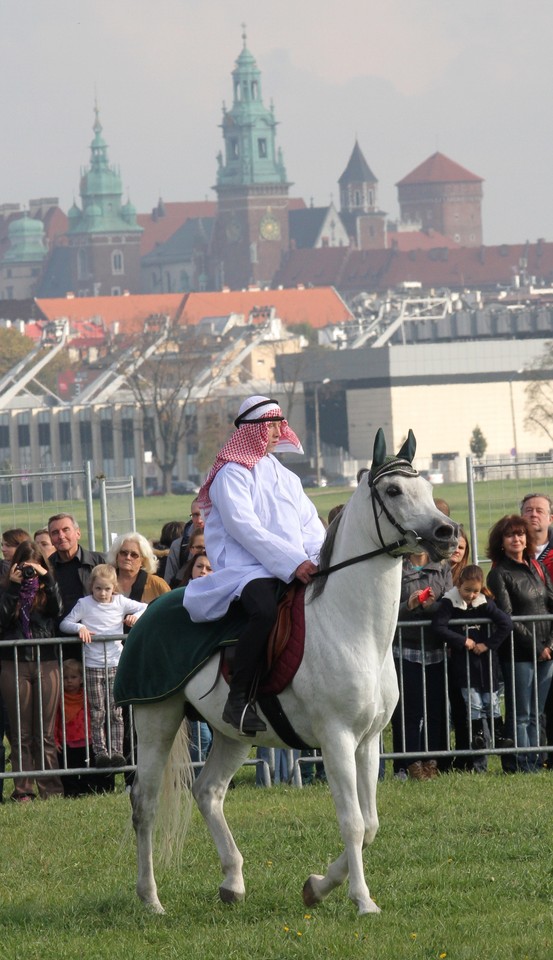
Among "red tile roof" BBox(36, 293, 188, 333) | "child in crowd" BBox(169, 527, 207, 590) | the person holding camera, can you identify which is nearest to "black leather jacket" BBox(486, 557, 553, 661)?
"child in crowd" BBox(169, 527, 207, 590)

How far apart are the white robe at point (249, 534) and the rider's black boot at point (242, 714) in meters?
0.40

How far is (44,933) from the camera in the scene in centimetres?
731

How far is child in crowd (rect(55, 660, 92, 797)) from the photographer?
10.8 meters

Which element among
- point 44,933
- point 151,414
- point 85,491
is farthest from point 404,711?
point 151,414

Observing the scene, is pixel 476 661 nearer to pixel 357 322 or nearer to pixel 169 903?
pixel 169 903

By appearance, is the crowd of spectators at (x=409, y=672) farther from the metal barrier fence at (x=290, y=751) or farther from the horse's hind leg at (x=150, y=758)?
the horse's hind leg at (x=150, y=758)

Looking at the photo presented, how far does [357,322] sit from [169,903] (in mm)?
141162

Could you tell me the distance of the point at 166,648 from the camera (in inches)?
303

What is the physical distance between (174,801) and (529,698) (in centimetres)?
369

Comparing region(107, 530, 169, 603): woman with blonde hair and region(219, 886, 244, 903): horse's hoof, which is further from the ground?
region(107, 530, 169, 603): woman with blonde hair

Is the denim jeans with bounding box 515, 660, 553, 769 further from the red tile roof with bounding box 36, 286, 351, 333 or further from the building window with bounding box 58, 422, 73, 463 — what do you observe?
the red tile roof with bounding box 36, 286, 351, 333

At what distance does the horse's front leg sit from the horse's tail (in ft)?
3.32

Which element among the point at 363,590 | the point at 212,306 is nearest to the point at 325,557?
the point at 363,590

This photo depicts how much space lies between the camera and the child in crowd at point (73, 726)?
10.8 m
